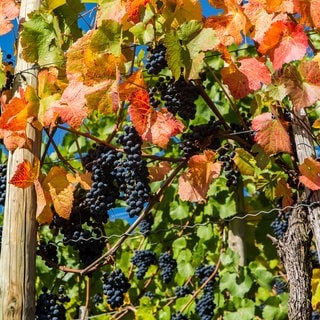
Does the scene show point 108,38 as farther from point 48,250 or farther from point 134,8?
point 48,250

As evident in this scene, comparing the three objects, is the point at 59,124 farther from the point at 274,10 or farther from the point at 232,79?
the point at 274,10

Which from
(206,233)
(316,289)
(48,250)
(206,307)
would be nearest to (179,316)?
(206,307)

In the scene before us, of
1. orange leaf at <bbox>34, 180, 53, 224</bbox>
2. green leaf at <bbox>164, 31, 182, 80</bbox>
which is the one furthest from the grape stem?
green leaf at <bbox>164, 31, 182, 80</bbox>

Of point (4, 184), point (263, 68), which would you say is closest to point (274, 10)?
point (263, 68)

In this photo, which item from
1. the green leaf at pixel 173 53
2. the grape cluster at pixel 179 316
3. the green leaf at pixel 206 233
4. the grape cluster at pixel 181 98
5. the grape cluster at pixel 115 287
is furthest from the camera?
the green leaf at pixel 206 233

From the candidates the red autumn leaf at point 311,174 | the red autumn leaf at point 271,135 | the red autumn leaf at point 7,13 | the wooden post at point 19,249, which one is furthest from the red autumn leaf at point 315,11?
the red autumn leaf at point 7,13

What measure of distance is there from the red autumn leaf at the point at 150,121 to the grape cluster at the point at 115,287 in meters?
0.99

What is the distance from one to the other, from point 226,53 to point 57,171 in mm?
713

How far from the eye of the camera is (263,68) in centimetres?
253

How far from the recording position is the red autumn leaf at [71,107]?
7.98 ft

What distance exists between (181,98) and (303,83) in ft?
1.31

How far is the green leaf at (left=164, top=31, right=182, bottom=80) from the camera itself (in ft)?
7.74

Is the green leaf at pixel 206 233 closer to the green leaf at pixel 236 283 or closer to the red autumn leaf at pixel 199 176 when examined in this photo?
the green leaf at pixel 236 283

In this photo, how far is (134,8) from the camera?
2.55 m
